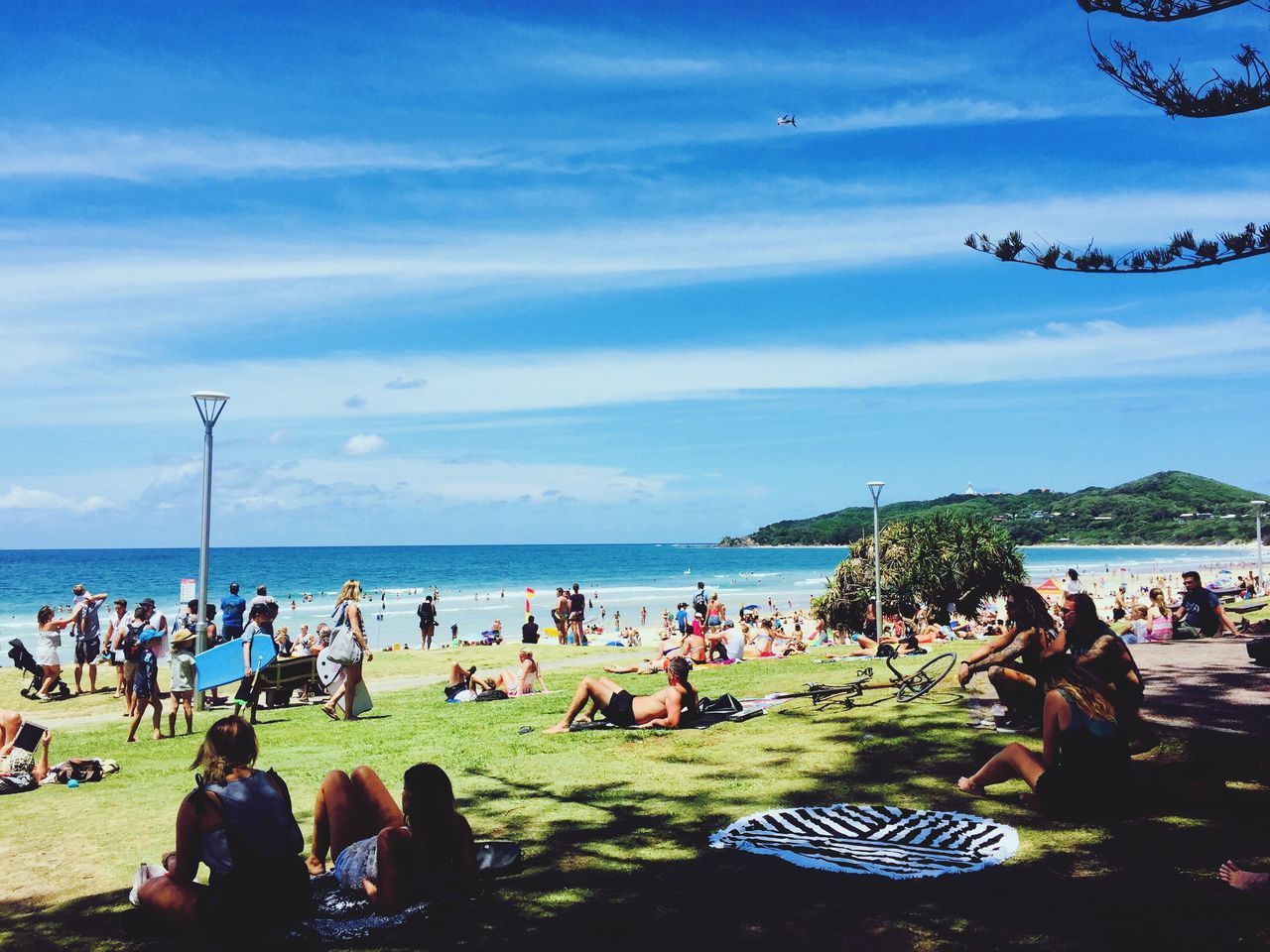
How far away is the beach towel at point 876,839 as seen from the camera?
4691 millimetres

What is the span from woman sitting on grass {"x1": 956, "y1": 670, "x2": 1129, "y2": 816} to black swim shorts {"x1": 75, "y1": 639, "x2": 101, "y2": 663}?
15.9 m

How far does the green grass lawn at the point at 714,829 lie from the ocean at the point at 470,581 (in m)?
36.0

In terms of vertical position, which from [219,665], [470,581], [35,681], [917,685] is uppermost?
[917,685]

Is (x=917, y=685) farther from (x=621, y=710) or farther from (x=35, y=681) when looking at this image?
(x=35, y=681)

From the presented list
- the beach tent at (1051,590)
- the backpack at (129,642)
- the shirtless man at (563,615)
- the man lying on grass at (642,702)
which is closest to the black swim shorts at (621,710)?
the man lying on grass at (642,702)

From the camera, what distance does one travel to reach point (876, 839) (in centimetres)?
511

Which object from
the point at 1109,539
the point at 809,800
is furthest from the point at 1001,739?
the point at 1109,539

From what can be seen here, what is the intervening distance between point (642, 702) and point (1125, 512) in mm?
169475

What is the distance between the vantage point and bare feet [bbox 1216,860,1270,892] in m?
4.06

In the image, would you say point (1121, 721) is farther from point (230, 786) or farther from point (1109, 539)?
point (1109, 539)

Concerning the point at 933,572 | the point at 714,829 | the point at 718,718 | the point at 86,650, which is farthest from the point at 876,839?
the point at 933,572

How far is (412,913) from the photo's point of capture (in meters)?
4.27

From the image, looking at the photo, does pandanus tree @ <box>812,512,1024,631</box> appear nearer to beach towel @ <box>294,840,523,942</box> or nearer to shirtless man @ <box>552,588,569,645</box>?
shirtless man @ <box>552,588,569,645</box>

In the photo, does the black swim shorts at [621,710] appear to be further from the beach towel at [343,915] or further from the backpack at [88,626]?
the backpack at [88,626]
